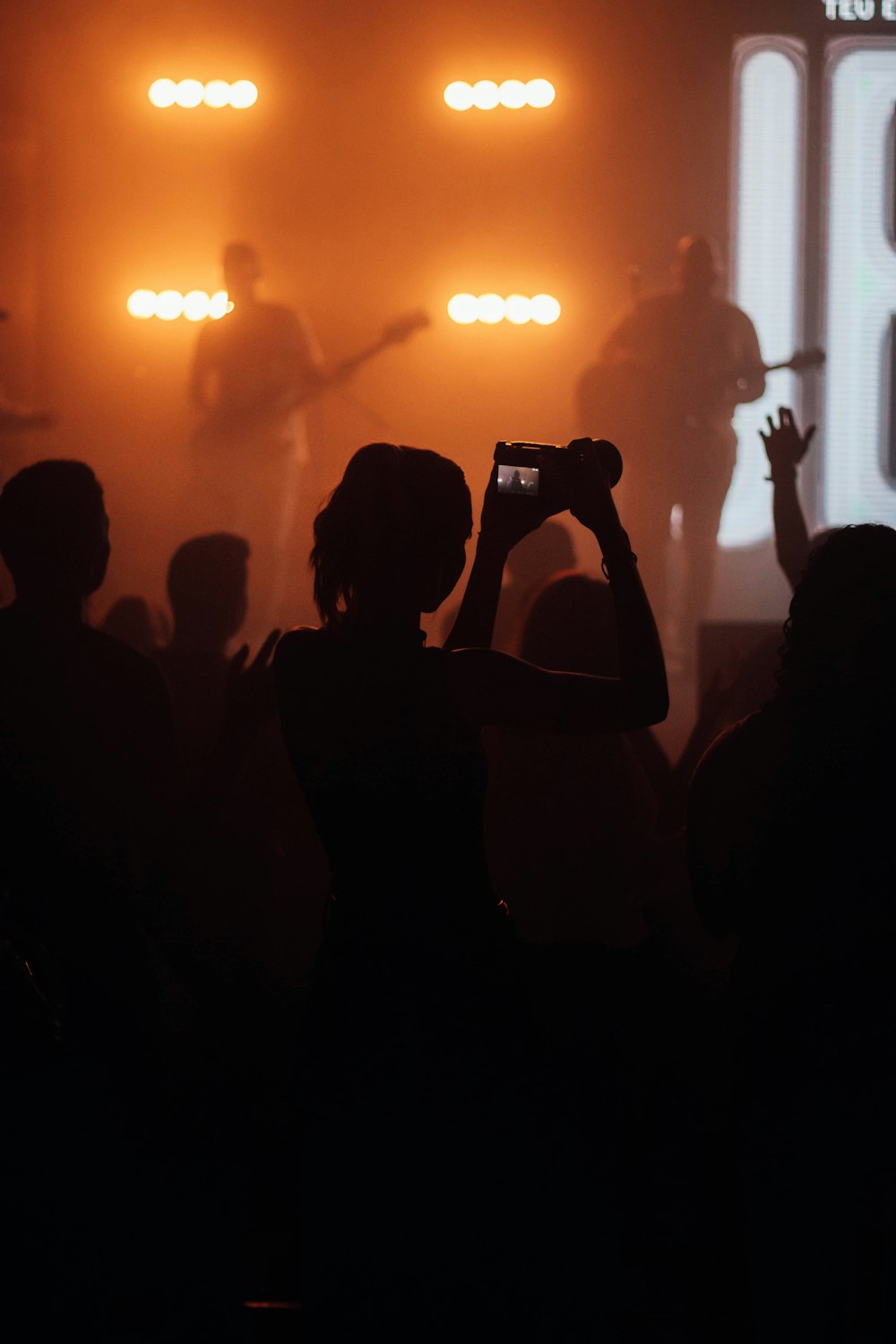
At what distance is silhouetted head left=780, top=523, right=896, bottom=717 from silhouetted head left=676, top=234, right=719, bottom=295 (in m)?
3.32

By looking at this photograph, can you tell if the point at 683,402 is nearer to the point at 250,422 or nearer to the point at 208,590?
the point at 250,422

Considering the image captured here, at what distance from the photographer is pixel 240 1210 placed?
124 cm

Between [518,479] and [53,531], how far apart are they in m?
0.52

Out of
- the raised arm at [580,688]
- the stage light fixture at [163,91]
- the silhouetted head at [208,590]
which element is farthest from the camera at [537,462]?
the stage light fixture at [163,91]

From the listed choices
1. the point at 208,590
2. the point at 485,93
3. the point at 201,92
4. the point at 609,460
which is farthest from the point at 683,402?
the point at 609,460

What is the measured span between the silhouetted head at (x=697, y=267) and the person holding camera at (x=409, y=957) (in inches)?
137

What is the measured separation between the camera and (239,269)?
4.62m

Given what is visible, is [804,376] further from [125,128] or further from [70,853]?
[70,853]

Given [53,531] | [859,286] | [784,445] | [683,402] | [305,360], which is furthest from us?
[305,360]

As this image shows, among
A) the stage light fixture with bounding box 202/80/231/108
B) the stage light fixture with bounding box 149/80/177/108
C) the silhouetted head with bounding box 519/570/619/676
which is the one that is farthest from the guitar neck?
the silhouetted head with bounding box 519/570/619/676

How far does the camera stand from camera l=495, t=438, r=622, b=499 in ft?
3.86

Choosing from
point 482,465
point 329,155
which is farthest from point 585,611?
point 329,155

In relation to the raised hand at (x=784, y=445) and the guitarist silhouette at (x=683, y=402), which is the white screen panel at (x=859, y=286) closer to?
the guitarist silhouette at (x=683, y=402)

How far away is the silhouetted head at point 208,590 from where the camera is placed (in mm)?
1987
